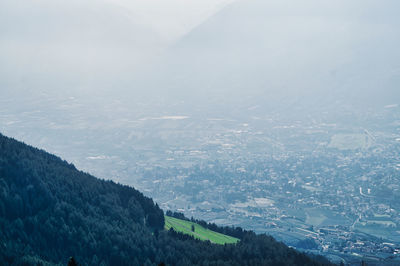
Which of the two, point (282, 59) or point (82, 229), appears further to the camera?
point (282, 59)

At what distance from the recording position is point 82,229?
74.0ft

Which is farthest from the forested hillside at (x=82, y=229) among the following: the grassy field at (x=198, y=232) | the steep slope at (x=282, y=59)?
the steep slope at (x=282, y=59)

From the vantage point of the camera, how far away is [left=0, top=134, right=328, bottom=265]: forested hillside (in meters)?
21.1

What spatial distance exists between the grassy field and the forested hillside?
1208 millimetres

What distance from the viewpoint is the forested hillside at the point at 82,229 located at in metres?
21.1

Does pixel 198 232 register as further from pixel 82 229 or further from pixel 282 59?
pixel 282 59

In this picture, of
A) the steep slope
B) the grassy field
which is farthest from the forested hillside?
the steep slope

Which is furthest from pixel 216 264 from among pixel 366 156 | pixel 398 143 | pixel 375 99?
pixel 375 99

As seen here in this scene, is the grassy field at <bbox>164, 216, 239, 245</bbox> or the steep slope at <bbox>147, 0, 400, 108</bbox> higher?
the steep slope at <bbox>147, 0, 400, 108</bbox>

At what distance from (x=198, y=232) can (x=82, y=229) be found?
25.6 ft

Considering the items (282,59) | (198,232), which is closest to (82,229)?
(198,232)

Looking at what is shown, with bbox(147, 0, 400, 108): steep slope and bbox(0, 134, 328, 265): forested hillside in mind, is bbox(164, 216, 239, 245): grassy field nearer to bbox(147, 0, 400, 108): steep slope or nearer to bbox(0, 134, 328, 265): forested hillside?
bbox(0, 134, 328, 265): forested hillside

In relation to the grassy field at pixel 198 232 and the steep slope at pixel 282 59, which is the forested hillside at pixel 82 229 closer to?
the grassy field at pixel 198 232

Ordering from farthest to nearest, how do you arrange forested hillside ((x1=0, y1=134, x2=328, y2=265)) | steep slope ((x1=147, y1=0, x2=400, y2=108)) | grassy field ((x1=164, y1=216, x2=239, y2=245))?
steep slope ((x1=147, y1=0, x2=400, y2=108)) < grassy field ((x1=164, y1=216, x2=239, y2=245)) < forested hillside ((x1=0, y1=134, x2=328, y2=265))
